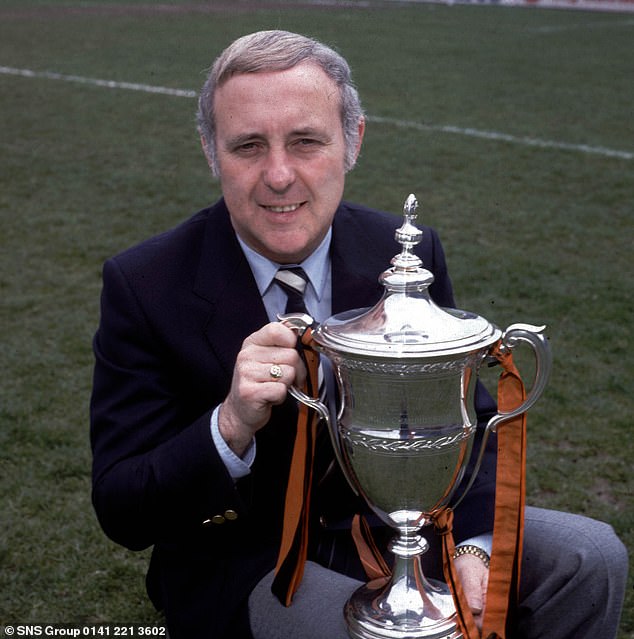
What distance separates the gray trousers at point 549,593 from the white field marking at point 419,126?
23.3ft

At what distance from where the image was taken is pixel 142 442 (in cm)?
205

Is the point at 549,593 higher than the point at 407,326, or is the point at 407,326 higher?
the point at 407,326

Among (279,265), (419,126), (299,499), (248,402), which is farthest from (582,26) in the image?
(248,402)

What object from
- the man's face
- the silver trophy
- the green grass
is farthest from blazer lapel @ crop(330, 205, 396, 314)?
the green grass

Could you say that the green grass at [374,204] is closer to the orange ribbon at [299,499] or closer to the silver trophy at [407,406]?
the orange ribbon at [299,499]

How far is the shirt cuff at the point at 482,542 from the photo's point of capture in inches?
82.7

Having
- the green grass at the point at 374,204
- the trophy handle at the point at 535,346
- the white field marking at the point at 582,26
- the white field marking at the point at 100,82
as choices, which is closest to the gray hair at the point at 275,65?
the trophy handle at the point at 535,346

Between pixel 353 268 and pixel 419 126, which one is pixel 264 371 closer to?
pixel 353 268

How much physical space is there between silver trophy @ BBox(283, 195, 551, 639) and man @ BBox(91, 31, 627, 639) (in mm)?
105

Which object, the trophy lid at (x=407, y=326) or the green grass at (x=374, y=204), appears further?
the green grass at (x=374, y=204)

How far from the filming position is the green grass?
3436 mm

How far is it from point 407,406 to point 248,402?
0.88 ft

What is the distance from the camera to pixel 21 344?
4.86 meters

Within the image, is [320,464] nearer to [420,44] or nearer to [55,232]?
[55,232]
